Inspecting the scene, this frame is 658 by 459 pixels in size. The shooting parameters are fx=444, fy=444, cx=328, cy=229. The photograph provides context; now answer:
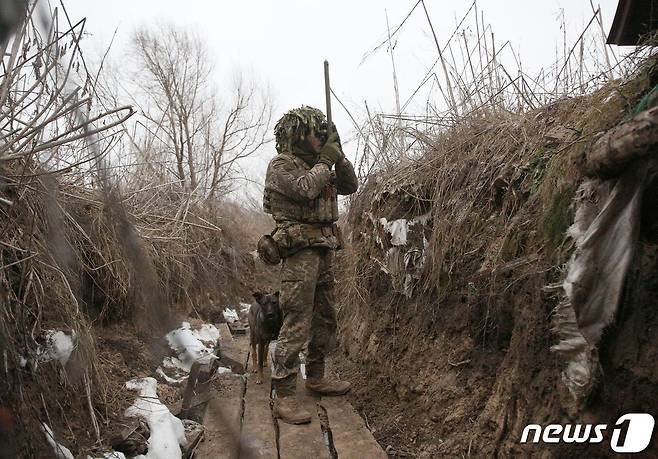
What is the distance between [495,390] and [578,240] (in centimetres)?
88

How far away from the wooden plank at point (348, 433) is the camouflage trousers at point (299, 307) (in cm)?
35

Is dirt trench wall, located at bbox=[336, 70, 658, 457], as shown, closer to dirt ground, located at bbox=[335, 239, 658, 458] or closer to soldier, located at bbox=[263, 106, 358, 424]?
dirt ground, located at bbox=[335, 239, 658, 458]

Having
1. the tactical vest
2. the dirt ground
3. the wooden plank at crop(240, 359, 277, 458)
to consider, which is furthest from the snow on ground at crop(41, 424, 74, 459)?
the tactical vest

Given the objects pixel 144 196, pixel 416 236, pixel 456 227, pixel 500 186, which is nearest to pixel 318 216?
pixel 416 236

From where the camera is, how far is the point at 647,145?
1.42 m

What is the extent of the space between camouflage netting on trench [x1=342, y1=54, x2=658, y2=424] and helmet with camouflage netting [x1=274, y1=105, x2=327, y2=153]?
2.97 feet

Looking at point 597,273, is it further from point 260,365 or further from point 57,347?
point 260,365

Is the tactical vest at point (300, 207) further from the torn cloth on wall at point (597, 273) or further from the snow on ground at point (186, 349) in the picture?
the torn cloth on wall at point (597, 273)

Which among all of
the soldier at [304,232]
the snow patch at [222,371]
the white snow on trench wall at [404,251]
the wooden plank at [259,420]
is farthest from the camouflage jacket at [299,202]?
the snow patch at [222,371]

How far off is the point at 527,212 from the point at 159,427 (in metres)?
2.33

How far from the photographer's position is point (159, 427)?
2514mm

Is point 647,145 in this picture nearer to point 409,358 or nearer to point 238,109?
point 409,358

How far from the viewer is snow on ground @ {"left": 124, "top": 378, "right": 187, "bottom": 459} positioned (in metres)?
2.36

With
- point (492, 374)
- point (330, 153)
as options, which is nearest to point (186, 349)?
point (492, 374)
